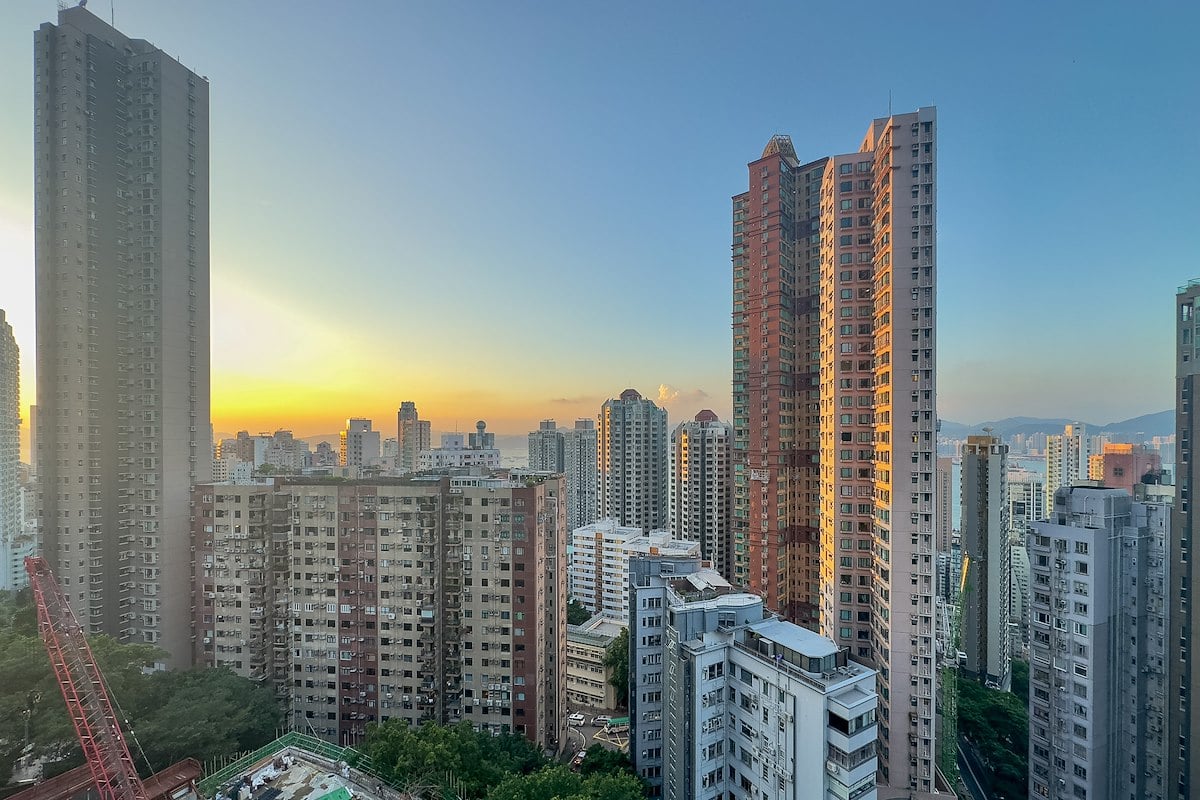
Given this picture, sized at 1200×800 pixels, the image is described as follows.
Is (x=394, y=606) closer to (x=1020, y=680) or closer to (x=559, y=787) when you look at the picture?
(x=559, y=787)

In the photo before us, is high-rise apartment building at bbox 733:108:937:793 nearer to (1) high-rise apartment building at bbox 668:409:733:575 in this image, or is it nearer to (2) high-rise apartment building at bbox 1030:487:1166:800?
(2) high-rise apartment building at bbox 1030:487:1166:800

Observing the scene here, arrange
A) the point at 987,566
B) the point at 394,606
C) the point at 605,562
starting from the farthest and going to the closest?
the point at 605,562, the point at 987,566, the point at 394,606

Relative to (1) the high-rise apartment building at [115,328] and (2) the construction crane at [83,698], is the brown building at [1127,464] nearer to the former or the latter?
(2) the construction crane at [83,698]

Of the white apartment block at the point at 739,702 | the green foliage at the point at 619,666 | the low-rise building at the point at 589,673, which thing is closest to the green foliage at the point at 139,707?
the white apartment block at the point at 739,702

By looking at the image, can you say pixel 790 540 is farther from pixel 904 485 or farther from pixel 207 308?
pixel 207 308

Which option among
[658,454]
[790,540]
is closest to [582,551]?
[658,454]

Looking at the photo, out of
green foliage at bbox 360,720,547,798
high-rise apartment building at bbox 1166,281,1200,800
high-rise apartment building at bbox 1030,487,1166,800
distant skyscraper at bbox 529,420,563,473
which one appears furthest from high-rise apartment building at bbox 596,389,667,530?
high-rise apartment building at bbox 1166,281,1200,800

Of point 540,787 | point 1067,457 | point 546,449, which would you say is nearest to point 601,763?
point 540,787
